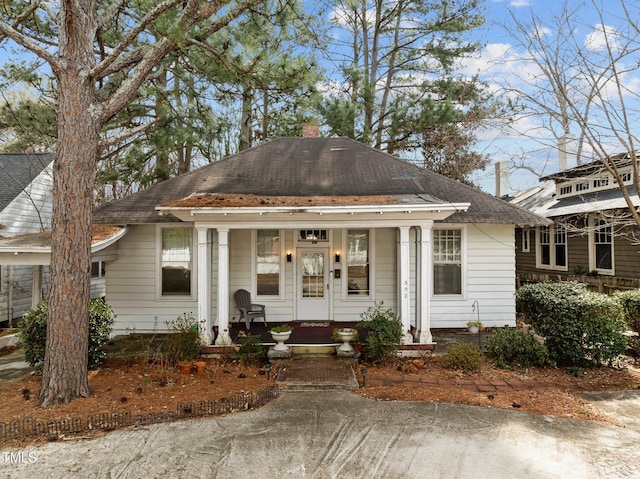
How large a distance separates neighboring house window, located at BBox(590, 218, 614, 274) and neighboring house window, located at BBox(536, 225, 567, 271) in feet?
3.72

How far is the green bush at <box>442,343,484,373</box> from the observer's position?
6562mm

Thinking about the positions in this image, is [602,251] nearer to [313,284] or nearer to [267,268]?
[313,284]

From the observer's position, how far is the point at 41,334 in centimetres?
631

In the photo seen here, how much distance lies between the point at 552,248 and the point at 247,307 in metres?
12.3

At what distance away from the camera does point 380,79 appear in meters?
17.7

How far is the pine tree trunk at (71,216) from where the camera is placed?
16.9 feet

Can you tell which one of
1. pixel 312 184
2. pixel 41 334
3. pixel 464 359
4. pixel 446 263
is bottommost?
pixel 464 359

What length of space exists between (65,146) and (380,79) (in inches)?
594

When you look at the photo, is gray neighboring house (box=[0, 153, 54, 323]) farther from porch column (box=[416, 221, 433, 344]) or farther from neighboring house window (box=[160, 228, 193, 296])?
porch column (box=[416, 221, 433, 344])

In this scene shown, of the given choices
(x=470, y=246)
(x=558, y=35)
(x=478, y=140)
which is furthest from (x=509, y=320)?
(x=478, y=140)

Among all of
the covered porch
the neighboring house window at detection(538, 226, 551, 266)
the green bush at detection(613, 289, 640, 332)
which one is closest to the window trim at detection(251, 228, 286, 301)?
the covered porch

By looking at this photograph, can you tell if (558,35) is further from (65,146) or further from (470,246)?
(65,146)

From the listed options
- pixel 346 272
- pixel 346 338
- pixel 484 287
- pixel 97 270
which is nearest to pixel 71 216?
pixel 346 338

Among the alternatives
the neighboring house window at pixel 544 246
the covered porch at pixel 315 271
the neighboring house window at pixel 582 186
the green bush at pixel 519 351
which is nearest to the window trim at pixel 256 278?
the covered porch at pixel 315 271
